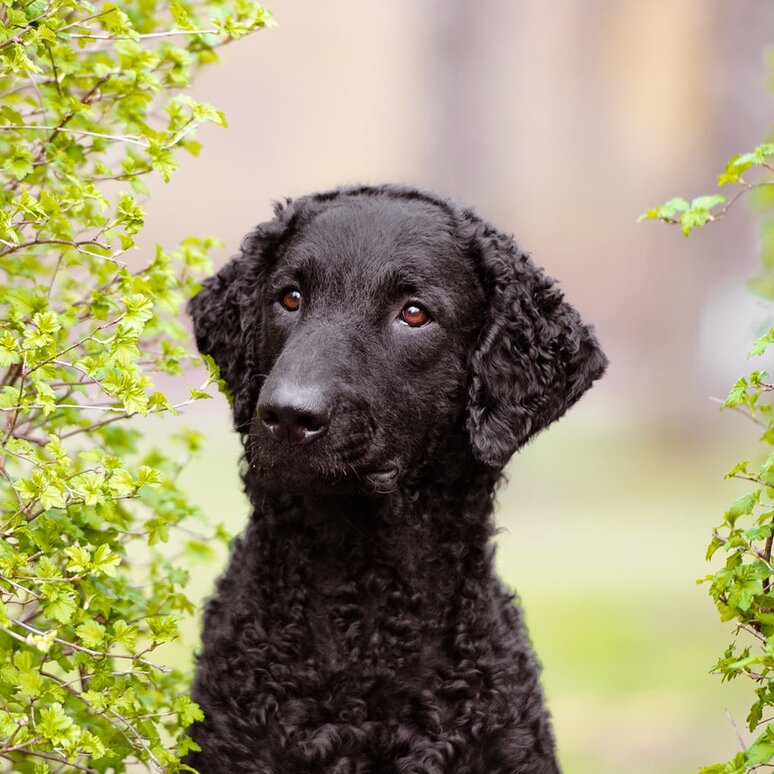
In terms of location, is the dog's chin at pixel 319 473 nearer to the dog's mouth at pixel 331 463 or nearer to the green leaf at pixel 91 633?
the dog's mouth at pixel 331 463

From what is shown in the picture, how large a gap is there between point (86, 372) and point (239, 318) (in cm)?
91

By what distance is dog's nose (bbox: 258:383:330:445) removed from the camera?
138 inches

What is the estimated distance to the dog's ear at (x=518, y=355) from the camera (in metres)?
3.92

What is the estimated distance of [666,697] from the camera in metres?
8.06

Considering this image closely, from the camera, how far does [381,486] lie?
3754 millimetres

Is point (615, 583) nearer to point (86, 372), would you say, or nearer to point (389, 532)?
point (389, 532)

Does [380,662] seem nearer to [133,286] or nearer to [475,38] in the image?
[133,286]

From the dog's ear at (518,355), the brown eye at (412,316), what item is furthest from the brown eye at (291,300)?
the dog's ear at (518,355)

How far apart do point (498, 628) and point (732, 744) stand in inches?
157

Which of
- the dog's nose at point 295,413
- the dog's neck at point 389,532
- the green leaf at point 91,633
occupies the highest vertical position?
the dog's nose at point 295,413

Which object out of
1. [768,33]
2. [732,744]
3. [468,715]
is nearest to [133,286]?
[468,715]

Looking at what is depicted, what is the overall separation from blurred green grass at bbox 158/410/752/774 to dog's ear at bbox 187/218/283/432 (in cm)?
85

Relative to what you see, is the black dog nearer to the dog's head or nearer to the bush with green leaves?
the dog's head

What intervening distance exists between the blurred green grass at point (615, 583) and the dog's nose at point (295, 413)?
0.85 metres
